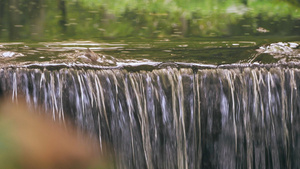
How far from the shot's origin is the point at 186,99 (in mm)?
3555

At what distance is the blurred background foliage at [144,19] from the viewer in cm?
461

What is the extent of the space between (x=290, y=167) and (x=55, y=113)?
5.43ft

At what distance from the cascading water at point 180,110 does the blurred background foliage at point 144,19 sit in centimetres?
100

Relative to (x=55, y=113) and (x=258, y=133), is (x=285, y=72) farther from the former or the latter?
(x=55, y=113)

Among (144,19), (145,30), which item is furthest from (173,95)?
(144,19)

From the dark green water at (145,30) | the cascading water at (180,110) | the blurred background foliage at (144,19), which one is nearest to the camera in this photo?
the cascading water at (180,110)

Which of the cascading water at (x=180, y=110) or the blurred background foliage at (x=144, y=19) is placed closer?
the cascading water at (x=180, y=110)

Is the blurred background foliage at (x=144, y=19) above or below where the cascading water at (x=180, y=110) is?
above

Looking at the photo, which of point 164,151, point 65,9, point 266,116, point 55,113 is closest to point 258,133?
point 266,116

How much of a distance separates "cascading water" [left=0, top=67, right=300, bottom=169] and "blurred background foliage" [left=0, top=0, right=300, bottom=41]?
1000 millimetres

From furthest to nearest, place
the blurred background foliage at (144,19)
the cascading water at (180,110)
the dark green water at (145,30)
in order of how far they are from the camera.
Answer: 1. the blurred background foliage at (144,19)
2. the dark green water at (145,30)
3. the cascading water at (180,110)

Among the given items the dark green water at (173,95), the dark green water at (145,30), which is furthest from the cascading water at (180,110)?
the dark green water at (145,30)

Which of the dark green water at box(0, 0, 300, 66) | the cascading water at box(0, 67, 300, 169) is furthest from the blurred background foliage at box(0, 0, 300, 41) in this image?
the cascading water at box(0, 67, 300, 169)

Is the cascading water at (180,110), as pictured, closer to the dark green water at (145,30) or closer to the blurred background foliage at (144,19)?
the dark green water at (145,30)
